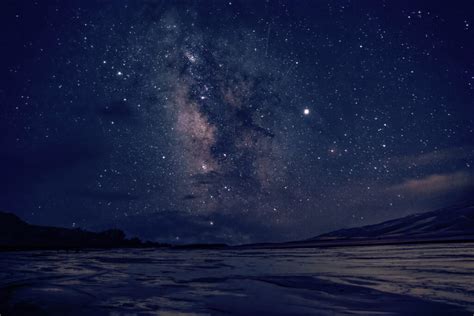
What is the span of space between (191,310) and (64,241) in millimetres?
106659

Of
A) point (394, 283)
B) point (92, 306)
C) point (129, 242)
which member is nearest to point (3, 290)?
point (92, 306)

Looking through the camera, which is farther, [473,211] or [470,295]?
[473,211]

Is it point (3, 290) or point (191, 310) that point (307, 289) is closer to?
point (191, 310)

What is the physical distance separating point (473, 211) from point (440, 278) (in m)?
127

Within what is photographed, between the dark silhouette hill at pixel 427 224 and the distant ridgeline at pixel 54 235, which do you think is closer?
the dark silhouette hill at pixel 427 224

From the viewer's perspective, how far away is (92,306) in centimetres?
459

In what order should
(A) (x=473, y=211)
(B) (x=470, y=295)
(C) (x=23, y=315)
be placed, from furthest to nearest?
(A) (x=473, y=211), (B) (x=470, y=295), (C) (x=23, y=315)

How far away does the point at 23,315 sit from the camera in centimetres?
403

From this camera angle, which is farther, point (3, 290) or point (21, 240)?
point (21, 240)

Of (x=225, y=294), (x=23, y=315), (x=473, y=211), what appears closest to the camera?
(x=23, y=315)

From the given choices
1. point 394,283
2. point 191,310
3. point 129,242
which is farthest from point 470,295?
point 129,242

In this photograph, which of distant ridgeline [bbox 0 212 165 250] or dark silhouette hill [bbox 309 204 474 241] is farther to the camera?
distant ridgeline [bbox 0 212 165 250]

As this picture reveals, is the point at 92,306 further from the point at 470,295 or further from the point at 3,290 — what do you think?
the point at 470,295

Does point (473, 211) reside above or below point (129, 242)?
above
